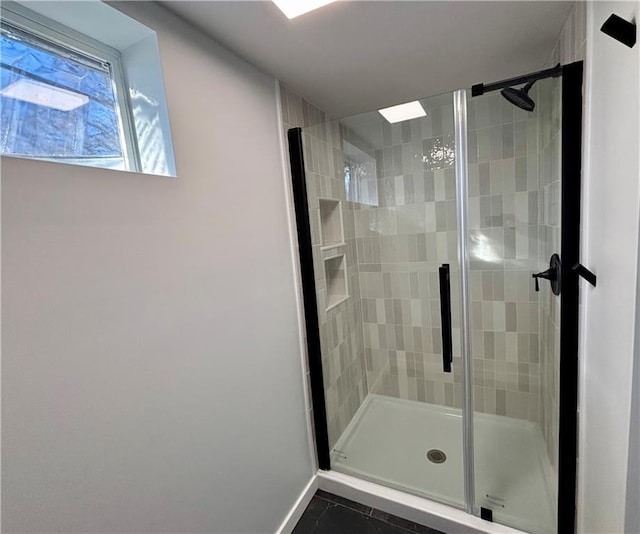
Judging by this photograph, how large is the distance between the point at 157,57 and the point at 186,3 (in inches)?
8.0

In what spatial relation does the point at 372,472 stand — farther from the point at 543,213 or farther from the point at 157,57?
the point at 157,57

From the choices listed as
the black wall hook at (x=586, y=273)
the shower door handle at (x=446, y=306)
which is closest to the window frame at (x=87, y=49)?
the shower door handle at (x=446, y=306)

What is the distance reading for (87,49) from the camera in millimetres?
962

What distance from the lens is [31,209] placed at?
2.30 ft

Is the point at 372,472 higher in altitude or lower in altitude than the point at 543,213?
lower

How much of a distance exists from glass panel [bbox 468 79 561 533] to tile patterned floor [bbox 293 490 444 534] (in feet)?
1.29

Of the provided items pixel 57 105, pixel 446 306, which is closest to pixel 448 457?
pixel 446 306

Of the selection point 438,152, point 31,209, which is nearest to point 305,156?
point 438,152

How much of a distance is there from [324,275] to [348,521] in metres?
1.33

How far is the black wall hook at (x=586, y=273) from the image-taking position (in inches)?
39.9

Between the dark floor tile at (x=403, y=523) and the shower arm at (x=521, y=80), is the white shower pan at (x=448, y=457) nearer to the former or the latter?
the dark floor tile at (x=403, y=523)

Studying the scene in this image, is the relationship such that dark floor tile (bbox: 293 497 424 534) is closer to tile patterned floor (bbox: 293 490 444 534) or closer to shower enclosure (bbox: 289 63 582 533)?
tile patterned floor (bbox: 293 490 444 534)

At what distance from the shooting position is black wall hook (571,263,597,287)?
1013 millimetres

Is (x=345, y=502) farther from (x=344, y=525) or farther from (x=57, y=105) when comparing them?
(x=57, y=105)
